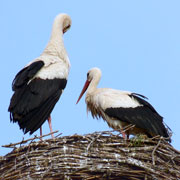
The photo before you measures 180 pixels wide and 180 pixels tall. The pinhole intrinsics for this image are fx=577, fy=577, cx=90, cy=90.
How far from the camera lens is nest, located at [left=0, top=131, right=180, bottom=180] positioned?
21.2 feet

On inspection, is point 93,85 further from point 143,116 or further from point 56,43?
point 143,116

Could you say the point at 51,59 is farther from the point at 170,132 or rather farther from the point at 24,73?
the point at 170,132

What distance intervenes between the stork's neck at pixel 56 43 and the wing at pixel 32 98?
0.69 m

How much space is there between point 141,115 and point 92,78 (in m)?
1.48

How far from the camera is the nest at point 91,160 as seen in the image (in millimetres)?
6477

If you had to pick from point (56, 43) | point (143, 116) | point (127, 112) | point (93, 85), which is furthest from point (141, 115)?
point (56, 43)

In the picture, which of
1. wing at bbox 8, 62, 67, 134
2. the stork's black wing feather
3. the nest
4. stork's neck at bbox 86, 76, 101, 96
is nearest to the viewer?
the nest

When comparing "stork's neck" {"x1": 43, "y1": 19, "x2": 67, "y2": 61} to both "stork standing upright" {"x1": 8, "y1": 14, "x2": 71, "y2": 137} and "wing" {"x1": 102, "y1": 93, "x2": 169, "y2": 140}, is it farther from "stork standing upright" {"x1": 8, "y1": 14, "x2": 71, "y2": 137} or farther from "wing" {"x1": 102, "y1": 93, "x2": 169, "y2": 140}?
"wing" {"x1": 102, "y1": 93, "x2": 169, "y2": 140}

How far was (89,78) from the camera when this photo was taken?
9.10m

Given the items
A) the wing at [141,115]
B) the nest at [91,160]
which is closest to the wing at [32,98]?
the nest at [91,160]

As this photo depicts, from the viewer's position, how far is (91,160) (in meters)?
6.55

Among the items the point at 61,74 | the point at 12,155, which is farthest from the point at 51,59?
the point at 12,155

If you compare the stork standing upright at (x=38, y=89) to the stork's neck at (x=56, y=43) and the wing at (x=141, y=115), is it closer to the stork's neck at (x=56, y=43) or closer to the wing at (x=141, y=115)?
the stork's neck at (x=56, y=43)

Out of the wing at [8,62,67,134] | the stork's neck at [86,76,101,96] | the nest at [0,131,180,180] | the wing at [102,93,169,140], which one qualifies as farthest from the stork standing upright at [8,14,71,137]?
the wing at [102,93,169,140]
